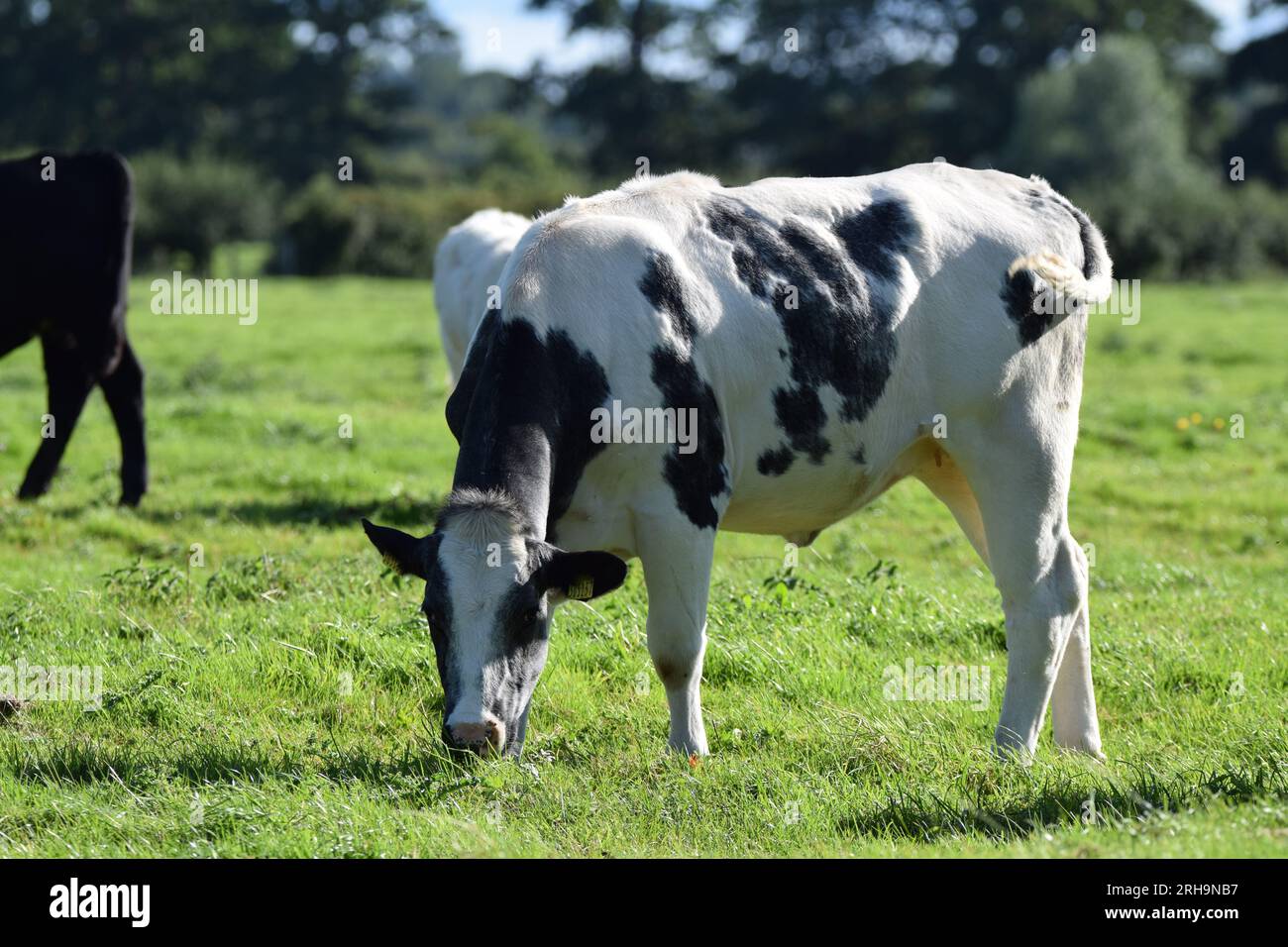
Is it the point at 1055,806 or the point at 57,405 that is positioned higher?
the point at 57,405

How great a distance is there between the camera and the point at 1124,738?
6.25 meters

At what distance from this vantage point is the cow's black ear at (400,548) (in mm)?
5027

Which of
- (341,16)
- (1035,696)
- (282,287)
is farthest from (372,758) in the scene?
(341,16)

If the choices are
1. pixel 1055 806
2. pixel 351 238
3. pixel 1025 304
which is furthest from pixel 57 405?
pixel 351 238

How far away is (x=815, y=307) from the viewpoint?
566 cm

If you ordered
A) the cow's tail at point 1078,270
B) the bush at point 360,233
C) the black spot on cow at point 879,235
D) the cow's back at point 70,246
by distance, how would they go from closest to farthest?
the black spot on cow at point 879,235 → the cow's tail at point 1078,270 → the cow's back at point 70,246 → the bush at point 360,233

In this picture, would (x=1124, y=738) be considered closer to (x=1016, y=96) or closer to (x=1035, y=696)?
(x=1035, y=696)

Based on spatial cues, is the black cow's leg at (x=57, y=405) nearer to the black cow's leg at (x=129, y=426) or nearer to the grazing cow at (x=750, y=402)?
the black cow's leg at (x=129, y=426)

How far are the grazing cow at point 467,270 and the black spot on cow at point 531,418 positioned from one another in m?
5.01

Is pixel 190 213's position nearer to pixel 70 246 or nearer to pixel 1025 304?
pixel 70 246

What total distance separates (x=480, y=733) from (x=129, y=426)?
7.30 m

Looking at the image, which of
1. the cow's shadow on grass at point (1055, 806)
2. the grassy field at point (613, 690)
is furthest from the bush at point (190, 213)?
the cow's shadow on grass at point (1055, 806)
